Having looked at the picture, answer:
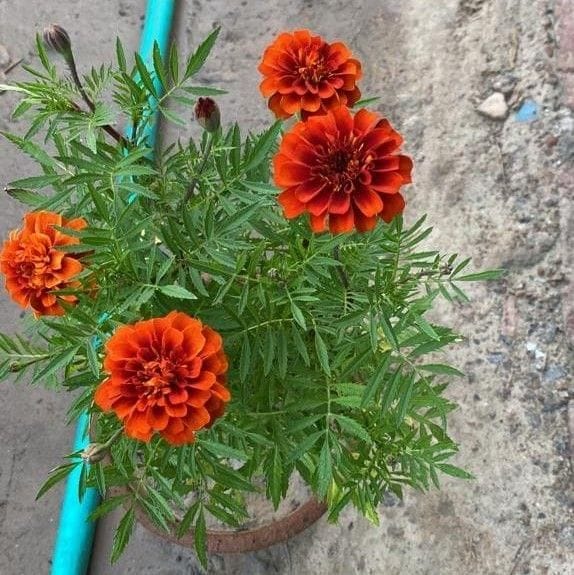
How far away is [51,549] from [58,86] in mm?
833

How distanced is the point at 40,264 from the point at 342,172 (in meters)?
0.28

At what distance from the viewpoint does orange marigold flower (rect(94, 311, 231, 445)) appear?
1.72 feet

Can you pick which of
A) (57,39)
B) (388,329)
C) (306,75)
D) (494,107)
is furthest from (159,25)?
(388,329)

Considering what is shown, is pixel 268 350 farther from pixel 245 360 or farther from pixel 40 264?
pixel 40 264

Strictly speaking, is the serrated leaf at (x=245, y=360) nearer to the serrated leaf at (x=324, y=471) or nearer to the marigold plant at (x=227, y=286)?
the marigold plant at (x=227, y=286)

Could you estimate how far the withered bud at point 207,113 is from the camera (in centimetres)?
65

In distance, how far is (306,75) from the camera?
0.65 metres

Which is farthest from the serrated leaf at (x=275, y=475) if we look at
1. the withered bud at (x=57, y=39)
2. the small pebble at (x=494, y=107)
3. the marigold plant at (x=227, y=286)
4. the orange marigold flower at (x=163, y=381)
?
the small pebble at (x=494, y=107)

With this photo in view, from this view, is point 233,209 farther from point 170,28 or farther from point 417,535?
point 170,28

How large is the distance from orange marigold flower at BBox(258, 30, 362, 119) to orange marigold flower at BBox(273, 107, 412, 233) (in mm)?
103

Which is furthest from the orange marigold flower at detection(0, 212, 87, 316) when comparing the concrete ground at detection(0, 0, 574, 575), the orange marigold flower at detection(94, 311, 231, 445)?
the concrete ground at detection(0, 0, 574, 575)

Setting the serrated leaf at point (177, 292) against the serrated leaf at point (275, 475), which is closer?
the serrated leaf at point (177, 292)

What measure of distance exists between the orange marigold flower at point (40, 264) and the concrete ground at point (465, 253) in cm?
68

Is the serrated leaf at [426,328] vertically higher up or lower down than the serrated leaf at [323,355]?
higher up
